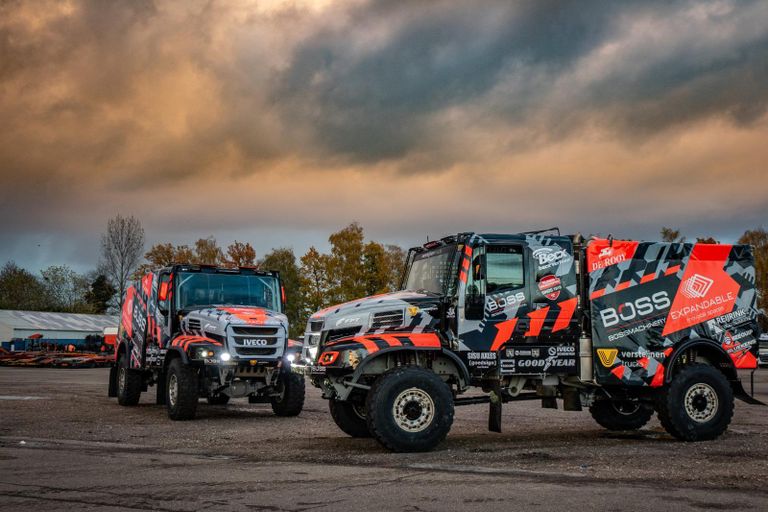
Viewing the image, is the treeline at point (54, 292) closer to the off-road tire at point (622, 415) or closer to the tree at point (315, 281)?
the tree at point (315, 281)

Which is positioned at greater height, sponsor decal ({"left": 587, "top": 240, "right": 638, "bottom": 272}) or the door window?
sponsor decal ({"left": 587, "top": 240, "right": 638, "bottom": 272})

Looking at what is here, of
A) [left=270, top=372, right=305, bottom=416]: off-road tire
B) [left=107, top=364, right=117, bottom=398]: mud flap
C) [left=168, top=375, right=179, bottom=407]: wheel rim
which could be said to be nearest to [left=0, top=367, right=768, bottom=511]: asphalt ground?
[left=168, top=375, right=179, bottom=407]: wheel rim

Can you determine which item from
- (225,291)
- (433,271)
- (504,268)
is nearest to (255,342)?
(225,291)

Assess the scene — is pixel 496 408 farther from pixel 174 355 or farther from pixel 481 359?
pixel 174 355

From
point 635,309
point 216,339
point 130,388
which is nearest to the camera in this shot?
point 635,309

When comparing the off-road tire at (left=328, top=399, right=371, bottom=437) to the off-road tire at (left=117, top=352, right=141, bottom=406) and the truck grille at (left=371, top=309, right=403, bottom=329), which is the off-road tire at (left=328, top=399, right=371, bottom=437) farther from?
the off-road tire at (left=117, top=352, right=141, bottom=406)

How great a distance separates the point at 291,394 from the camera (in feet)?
54.5

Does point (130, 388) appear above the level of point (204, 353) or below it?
below

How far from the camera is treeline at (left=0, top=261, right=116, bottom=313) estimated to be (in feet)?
311

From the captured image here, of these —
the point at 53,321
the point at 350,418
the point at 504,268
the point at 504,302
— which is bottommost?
the point at 350,418

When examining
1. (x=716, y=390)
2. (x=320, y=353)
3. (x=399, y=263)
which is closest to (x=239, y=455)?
(x=320, y=353)

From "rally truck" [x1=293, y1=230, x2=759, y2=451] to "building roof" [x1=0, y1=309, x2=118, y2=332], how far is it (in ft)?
232

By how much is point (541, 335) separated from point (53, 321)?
7566cm

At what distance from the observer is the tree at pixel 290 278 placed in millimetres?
74688
